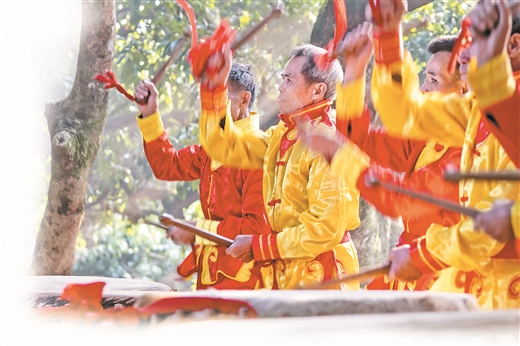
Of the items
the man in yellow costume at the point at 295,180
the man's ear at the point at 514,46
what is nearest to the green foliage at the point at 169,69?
the man in yellow costume at the point at 295,180

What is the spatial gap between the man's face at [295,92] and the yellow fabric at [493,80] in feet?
4.64

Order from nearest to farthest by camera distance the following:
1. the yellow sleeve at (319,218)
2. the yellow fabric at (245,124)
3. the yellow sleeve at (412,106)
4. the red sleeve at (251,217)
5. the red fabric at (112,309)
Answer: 1. the red fabric at (112,309)
2. the yellow sleeve at (412,106)
3. the yellow sleeve at (319,218)
4. the red sleeve at (251,217)
5. the yellow fabric at (245,124)

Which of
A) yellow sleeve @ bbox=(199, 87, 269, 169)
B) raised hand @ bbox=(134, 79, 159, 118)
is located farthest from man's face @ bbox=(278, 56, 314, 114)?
raised hand @ bbox=(134, 79, 159, 118)

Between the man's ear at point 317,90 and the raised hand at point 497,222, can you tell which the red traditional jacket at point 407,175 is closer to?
the man's ear at point 317,90

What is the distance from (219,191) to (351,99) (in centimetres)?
121

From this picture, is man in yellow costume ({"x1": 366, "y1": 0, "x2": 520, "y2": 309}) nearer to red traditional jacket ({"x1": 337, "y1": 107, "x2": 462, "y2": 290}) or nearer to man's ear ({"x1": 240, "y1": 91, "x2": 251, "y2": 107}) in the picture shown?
red traditional jacket ({"x1": 337, "y1": 107, "x2": 462, "y2": 290})

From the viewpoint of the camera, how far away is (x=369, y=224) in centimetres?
577

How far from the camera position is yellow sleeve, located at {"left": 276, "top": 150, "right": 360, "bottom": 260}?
333 cm

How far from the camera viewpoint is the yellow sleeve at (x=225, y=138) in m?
3.71

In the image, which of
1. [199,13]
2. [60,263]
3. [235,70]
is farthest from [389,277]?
[199,13]

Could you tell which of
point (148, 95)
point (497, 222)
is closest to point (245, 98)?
point (148, 95)

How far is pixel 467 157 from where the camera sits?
254 cm

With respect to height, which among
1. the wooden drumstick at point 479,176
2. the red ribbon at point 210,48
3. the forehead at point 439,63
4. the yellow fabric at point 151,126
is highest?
the red ribbon at point 210,48

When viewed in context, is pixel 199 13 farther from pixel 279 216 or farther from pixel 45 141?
pixel 279 216
